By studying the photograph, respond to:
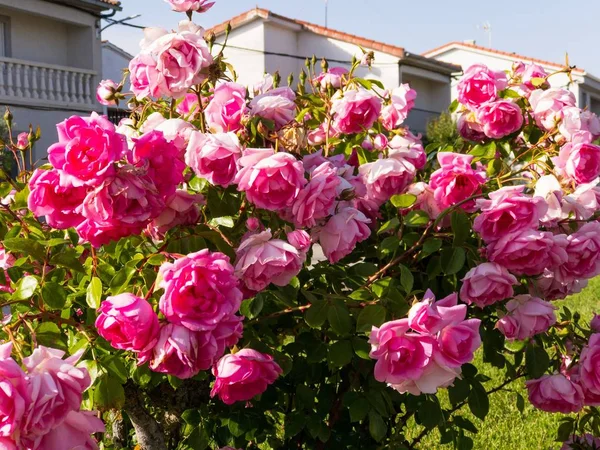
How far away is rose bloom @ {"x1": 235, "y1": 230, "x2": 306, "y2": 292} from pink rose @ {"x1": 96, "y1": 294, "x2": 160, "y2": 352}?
0.20m

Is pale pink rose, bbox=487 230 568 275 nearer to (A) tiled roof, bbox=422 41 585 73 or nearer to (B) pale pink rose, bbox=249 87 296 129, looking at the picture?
(B) pale pink rose, bbox=249 87 296 129

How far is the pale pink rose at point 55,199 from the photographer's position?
4.16 ft

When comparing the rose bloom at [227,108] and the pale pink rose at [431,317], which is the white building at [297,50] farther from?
the pale pink rose at [431,317]

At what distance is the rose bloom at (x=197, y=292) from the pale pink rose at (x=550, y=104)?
3.89 ft

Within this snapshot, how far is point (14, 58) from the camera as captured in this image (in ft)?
51.9

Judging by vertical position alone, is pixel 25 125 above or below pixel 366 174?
above

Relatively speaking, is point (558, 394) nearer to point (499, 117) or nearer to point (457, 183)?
point (457, 183)

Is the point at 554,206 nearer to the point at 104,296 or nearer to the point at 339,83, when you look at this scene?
the point at 339,83

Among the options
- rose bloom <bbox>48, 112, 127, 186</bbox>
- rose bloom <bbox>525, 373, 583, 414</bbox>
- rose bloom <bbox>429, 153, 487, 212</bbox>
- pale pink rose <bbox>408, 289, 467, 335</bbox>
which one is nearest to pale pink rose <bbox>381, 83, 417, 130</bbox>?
rose bloom <bbox>429, 153, 487, 212</bbox>

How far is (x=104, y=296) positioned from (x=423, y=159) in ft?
2.75

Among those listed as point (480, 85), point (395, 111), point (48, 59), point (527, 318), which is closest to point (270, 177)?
point (527, 318)

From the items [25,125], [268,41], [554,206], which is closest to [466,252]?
[554,206]

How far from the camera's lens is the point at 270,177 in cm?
136

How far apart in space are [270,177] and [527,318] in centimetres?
71
